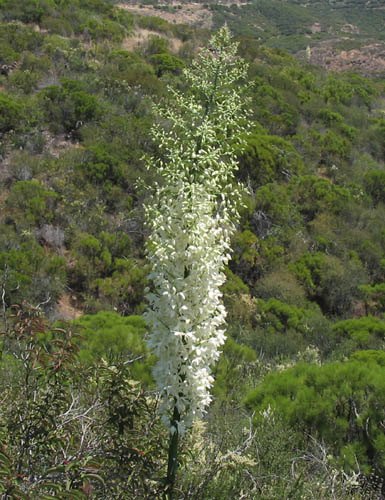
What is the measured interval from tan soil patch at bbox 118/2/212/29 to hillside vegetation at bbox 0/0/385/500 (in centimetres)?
2637

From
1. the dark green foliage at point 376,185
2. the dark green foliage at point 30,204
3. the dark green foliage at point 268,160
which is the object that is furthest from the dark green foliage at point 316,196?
the dark green foliage at point 30,204

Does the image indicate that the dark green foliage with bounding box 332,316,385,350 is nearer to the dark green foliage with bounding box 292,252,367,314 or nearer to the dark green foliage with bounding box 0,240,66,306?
the dark green foliage with bounding box 292,252,367,314

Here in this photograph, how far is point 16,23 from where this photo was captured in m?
17.2

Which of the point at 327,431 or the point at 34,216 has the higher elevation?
the point at 327,431

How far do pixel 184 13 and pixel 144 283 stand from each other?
50.5 m

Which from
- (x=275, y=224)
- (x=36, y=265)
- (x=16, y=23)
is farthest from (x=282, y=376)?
(x=16, y=23)

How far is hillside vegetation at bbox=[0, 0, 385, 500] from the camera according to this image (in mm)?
2330

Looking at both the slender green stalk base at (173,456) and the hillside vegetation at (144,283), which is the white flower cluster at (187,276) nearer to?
the slender green stalk base at (173,456)

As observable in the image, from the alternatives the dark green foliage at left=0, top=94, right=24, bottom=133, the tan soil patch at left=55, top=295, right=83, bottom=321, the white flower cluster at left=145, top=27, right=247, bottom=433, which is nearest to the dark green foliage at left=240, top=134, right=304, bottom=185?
the dark green foliage at left=0, top=94, right=24, bottom=133

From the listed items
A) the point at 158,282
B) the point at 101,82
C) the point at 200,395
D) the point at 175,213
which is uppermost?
the point at 175,213

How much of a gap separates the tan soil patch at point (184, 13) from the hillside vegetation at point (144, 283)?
86.5 feet

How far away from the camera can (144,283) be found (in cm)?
924

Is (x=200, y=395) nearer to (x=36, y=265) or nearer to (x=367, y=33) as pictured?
(x=36, y=265)

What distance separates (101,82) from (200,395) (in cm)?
→ 1449
